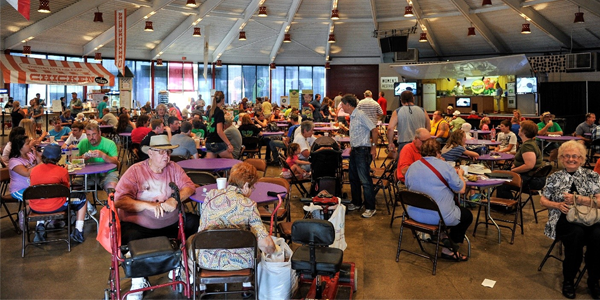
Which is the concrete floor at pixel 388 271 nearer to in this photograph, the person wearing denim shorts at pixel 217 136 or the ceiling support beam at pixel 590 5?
the person wearing denim shorts at pixel 217 136

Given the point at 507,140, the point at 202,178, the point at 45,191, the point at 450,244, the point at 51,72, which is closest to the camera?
the point at 45,191

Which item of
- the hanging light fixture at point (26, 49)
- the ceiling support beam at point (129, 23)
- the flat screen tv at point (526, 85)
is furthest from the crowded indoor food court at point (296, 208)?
the hanging light fixture at point (26, 49)

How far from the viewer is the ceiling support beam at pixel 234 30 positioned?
1823cm

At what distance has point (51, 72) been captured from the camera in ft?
60.6

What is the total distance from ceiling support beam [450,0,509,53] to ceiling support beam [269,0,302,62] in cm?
560

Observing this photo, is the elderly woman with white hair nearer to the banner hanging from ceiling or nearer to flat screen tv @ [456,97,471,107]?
the banner hanging from ceiling

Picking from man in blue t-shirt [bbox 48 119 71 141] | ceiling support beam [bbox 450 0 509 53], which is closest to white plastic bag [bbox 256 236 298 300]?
man in blue t-shirt [bbox 48 119 71 141]

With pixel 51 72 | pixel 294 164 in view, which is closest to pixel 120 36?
pixel 51 72

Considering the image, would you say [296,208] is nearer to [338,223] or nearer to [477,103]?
[338,223]

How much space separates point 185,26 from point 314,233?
17591 millimetres

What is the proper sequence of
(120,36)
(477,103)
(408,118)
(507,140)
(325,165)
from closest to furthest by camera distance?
(325,165)
(408,118)
(507,140)
(120,36)
(477,103)

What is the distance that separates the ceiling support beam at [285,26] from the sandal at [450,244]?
47.5ft

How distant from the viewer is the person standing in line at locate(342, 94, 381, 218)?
241 inches

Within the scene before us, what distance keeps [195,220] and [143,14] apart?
14201 millimetres
